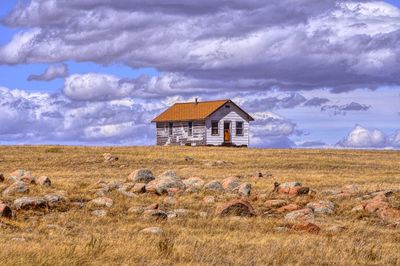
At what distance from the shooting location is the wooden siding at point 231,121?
70.8m

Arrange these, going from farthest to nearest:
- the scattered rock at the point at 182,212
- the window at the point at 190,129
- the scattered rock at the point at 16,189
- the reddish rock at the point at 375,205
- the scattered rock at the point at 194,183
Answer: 1. the window at the point at 190,129
2. the scattered rock at the point at 194,183
3. the scattered rock at the point at 16,189
4. the reddish rock at the point at 375,205
5. the scattered rock at the point at 182,212

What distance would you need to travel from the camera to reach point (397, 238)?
60.8 ft

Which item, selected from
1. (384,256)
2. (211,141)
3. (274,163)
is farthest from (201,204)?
(211,141)

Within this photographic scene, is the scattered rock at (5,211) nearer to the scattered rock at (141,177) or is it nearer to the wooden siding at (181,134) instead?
the scattered rock at (141,177)

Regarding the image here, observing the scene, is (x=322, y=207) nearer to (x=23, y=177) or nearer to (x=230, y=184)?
(x=230, y=184)

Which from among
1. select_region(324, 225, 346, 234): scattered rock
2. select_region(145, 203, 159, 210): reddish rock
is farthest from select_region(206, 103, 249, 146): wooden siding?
select_region(324, 225, 346, 234): scattered rock

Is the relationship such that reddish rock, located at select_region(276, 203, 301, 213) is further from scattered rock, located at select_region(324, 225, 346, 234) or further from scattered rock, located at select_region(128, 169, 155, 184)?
scattered rock, located at select_region(128, 169, 155, 184)

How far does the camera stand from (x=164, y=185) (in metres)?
26.5

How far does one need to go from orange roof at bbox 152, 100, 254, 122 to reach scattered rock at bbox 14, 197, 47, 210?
48069 millimetres

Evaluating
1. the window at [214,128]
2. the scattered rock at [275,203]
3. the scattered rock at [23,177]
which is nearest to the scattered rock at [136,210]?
the scattered rock at [275,203]

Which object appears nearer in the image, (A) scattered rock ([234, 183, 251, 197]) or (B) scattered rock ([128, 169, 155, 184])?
(A) scattered rock ([234, 183, 251, 197])

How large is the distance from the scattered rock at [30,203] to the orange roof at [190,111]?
48.1 meters

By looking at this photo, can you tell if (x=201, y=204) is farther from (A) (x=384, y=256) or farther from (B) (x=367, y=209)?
(A) (x=384, y=256)

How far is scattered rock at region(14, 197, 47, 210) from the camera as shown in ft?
70.0
